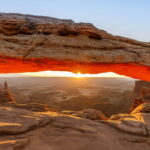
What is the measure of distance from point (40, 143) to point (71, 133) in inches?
41.9

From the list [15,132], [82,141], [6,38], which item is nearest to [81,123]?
[82,141]

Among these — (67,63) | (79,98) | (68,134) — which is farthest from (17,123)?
(79,98)

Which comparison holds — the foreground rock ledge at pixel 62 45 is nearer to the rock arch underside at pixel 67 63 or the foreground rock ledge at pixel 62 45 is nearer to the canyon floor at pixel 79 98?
the rock arch underside at pixel 67 63

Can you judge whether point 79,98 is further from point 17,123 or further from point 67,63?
point 17,123

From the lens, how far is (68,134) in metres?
4.20

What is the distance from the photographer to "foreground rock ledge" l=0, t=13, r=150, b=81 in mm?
6508

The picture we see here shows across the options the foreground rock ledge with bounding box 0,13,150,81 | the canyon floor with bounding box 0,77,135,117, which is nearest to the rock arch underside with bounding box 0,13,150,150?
the foreground rock ledge with bounding box 0,13,150,81

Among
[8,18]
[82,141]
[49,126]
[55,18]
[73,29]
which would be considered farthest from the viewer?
[55,18]

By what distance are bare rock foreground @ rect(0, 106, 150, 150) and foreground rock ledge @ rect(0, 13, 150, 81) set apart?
123 inches

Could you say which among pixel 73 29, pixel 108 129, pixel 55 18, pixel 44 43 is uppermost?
pixel 55 18

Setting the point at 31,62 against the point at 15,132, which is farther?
the point at 31,62

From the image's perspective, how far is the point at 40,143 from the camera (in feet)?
11.7

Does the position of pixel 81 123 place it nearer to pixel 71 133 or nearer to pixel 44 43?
pixel 71 133

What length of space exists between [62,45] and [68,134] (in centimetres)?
444
